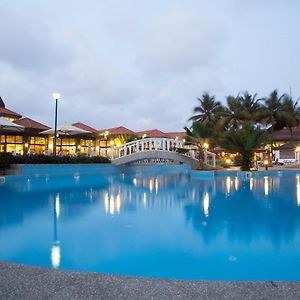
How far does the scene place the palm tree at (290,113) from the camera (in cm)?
3072

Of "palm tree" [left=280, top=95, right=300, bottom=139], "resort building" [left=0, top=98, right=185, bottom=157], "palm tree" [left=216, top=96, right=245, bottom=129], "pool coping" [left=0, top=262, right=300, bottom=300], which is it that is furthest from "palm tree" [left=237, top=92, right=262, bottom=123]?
"pool coping" [left=0, top=262, right=300, bottom=300]

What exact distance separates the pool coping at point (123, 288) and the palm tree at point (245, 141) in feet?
54.5

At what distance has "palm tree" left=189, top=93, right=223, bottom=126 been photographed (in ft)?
116

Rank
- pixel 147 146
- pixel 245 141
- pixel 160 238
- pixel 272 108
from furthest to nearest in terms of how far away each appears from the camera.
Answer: pixel 272 108
pixel 147 146
pixel 245 141
pixel 160 238

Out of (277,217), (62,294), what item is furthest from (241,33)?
(62,294)

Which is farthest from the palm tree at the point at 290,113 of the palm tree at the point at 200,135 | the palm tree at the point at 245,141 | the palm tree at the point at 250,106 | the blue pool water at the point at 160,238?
the blue pool water at the point at 160,238

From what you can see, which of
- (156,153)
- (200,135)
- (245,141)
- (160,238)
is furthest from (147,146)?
(160,238)

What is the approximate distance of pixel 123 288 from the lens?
2.36 metres

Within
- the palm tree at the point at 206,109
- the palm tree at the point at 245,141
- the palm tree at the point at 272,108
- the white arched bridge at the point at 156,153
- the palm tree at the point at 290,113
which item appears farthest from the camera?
the palm tree at the point at 206,109

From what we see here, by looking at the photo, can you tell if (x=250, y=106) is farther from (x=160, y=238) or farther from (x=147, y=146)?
(x=160, y=238)

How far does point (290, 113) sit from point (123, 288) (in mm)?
32369

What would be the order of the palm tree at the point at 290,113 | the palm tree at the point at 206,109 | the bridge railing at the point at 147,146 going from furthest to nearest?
the palm tree at the point at 206,109 → the palm tree at the point at 290,113 → the bridge railing at the point at 147,146

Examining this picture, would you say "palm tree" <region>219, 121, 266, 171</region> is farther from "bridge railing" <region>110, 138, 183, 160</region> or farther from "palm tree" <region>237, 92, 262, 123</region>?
"palm tree" <region>237, 92, 262, 123</region>

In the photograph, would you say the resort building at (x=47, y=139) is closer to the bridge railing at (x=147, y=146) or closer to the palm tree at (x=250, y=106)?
the bridge railing at (x=147, y=146)
